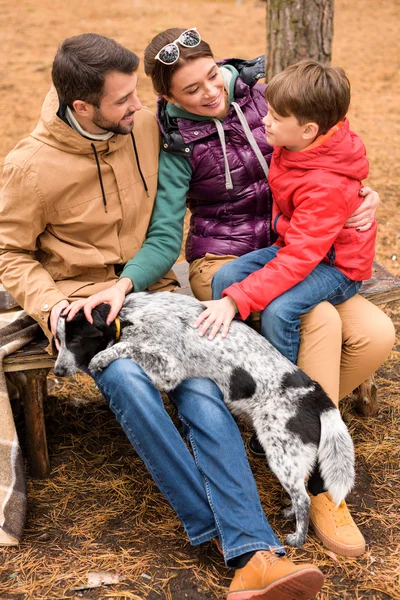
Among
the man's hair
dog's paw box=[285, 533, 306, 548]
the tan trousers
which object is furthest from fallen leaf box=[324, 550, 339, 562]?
the man's hair

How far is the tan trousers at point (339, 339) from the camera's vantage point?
3.28 metres

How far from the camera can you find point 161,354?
10.3 ft

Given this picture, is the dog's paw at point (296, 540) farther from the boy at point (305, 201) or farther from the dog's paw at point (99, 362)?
the dog's paw at point (99, 362)

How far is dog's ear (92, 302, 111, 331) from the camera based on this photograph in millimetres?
3174

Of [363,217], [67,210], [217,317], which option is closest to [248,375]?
[217,317]

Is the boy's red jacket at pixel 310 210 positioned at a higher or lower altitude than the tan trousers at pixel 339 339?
higher

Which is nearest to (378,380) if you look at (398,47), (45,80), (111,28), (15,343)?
(15,343)

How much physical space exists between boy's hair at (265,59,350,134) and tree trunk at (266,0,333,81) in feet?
6.35

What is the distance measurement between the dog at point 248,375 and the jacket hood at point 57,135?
2.47 ft

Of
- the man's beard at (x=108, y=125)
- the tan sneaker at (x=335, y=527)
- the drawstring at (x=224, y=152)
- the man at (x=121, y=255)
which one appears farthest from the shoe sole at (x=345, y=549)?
the man's beard at (x=108, y=125)

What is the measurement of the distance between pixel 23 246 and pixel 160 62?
107 centimetres

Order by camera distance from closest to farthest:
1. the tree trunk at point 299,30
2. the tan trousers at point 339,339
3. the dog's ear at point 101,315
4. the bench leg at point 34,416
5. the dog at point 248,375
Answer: the dog at point 248,375, the dog's ear at point 101,315, the tan trousers at point 339,339, the bench leg at point 34,416, the tree trunk at point 299,30

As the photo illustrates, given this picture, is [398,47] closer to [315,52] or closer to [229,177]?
[315,52]

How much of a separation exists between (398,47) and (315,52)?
7.23m
